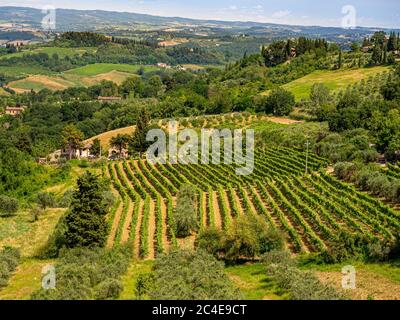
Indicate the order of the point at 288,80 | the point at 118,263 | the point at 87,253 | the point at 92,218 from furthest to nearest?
the point at 288,80, the point at 92,218, the point at 87,253, the point at 118,263

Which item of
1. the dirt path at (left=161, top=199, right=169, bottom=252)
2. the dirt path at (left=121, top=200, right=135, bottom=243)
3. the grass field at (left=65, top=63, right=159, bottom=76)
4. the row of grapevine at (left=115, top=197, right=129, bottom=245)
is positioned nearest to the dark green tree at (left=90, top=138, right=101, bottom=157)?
the row of grapevine at (left=115, top=197, right=129, bottom=245)

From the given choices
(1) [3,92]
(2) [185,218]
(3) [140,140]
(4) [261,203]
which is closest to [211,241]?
(2) [185,218]

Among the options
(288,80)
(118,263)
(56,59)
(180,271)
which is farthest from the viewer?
(56,59)

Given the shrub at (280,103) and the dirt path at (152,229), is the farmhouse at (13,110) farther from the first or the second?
the dirt path at (152,229)

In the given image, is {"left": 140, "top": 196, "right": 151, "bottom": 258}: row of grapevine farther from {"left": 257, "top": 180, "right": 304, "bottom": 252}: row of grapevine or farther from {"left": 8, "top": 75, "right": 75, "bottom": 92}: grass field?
{"left": 8, "top": 75, "right": 75, "bottom": 92}: grass field

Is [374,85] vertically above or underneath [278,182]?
above

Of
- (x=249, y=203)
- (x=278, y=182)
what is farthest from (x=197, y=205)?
(x=278, y=182)

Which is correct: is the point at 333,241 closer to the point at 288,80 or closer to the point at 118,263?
the point at 118,263

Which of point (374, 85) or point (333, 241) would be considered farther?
point (374, 85)
